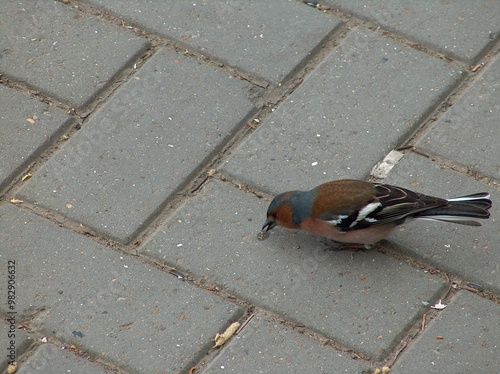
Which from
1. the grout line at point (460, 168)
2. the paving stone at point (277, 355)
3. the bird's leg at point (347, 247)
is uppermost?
the grout line at point (460, 168)

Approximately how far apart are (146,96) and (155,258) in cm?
115

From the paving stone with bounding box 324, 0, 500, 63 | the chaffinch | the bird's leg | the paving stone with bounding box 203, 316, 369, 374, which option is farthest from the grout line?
the paving stone with bounding box 203, 316, 369, 374

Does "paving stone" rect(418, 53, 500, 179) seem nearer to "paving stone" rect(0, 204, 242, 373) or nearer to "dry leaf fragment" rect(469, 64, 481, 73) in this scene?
"dry leaf fragment" rect(469, 64, 481, 73)

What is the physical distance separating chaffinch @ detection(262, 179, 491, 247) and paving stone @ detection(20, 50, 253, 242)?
2.23 feet

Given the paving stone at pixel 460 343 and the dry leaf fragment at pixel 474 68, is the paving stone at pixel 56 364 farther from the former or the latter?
the dry leaf fragment at pixel 474 68

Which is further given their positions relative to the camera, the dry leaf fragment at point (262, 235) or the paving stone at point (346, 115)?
the paving stone at point (346, 115)

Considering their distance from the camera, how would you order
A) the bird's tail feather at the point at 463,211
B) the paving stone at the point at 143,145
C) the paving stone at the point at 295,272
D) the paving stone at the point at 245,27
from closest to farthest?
the paving stone at the point at 295,272 → the bird's tail feather at the point at 463,211 → the paving stone at the point at 143,145 → the paving stone at the point at 245,27

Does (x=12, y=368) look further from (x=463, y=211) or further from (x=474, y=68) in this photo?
(x=474, y=68)

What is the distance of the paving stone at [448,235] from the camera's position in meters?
4.61

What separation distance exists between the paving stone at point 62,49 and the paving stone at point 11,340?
1.49 m

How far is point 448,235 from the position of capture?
4.75 meters

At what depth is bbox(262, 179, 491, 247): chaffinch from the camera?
Result: 4.59 meters

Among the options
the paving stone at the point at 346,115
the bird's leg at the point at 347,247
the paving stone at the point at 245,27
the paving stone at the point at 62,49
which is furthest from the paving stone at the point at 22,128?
the bird's leg at the point at 347,247

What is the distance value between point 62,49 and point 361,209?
7.17ft
